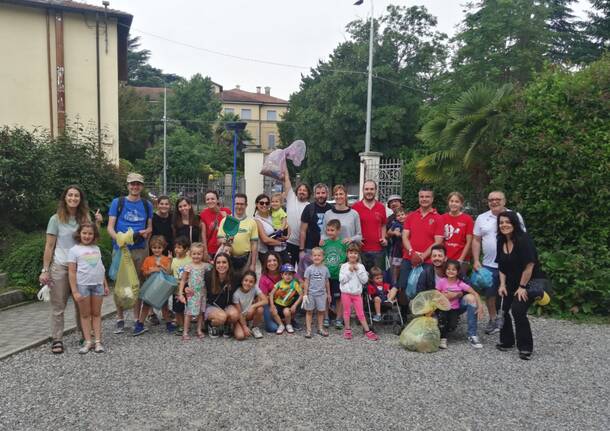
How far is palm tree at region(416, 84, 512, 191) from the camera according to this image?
8.48m

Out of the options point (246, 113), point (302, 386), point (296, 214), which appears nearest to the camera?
point (302, 386)

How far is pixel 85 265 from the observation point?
5.12 meters

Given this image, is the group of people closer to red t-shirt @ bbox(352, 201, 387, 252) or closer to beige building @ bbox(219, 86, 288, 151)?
red t-shirt @ bbox(352, 201, 387, 252)

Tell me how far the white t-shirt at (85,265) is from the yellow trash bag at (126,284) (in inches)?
19.0

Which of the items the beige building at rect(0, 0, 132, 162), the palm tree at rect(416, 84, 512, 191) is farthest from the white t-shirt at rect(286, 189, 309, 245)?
the beige building at rect(0, 0, 132, 162)

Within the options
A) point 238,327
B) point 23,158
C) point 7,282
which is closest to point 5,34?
point 23,158

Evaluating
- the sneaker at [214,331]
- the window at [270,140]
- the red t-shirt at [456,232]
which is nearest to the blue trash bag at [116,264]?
the sneaker at [214,331]

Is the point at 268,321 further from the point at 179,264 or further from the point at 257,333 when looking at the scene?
the point at 179,264

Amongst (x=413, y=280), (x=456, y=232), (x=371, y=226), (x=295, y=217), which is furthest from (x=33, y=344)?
(x=456, y=232)

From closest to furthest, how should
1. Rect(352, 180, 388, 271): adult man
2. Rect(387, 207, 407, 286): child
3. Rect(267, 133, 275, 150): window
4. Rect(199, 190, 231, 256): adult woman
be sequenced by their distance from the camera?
Rect(199, 190, 231, 256): adult woman
Rect(352, 180, 388, 271): adult man
Rect(387, 207, 407, 286): child
Rect(267, 133, 275, 150): window

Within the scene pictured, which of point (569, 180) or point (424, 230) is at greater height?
point (569, 180)

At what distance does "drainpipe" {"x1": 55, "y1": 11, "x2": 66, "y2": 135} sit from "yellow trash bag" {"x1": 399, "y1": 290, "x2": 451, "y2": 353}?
1545cm

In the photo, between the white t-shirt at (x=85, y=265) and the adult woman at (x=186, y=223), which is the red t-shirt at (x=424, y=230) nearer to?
the adult woman at (x=186, y=223)

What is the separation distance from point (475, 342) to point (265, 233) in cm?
300
